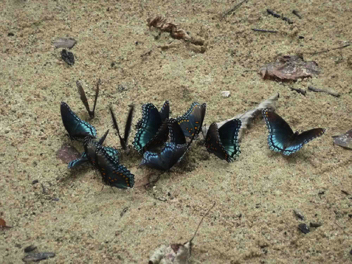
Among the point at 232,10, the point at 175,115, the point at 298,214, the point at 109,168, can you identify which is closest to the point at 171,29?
the point at 232,10

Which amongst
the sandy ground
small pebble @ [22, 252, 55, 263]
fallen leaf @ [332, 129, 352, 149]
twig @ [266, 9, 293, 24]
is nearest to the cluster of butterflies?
the sandy ground

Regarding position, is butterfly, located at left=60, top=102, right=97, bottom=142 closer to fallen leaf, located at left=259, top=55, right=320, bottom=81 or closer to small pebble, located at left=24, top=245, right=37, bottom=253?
small pebble, located at left=24, top=245, right=37, bottom=253

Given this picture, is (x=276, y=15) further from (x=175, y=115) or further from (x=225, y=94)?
(x=175, y=115)

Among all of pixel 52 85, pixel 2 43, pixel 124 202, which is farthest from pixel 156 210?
pixel 2 43

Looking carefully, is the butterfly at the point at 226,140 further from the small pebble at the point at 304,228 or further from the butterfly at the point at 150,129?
the small pebble at the point at 304,228

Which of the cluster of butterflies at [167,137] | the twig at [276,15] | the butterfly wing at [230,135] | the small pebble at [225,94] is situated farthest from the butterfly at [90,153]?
the twig at [276,15]
